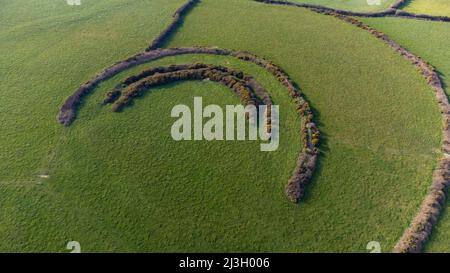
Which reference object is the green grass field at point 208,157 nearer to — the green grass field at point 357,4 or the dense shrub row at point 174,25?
the dense shrub row at point 174,25

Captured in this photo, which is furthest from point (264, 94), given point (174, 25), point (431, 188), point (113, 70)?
point (174, 25)

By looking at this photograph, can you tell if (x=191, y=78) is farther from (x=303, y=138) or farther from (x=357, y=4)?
(x=357, y=4)

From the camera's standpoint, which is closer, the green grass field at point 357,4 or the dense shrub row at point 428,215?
the dense shrub row at point 428,215

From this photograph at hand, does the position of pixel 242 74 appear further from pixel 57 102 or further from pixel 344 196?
pixel 57 102

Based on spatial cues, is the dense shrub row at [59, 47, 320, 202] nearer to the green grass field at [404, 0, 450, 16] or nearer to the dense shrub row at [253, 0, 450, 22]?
the dense shrub row at [253, 0, 450, 22]

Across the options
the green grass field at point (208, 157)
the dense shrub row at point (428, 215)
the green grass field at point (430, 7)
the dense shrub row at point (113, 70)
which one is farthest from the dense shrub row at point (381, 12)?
the dense shrub row at point (428, 215)
